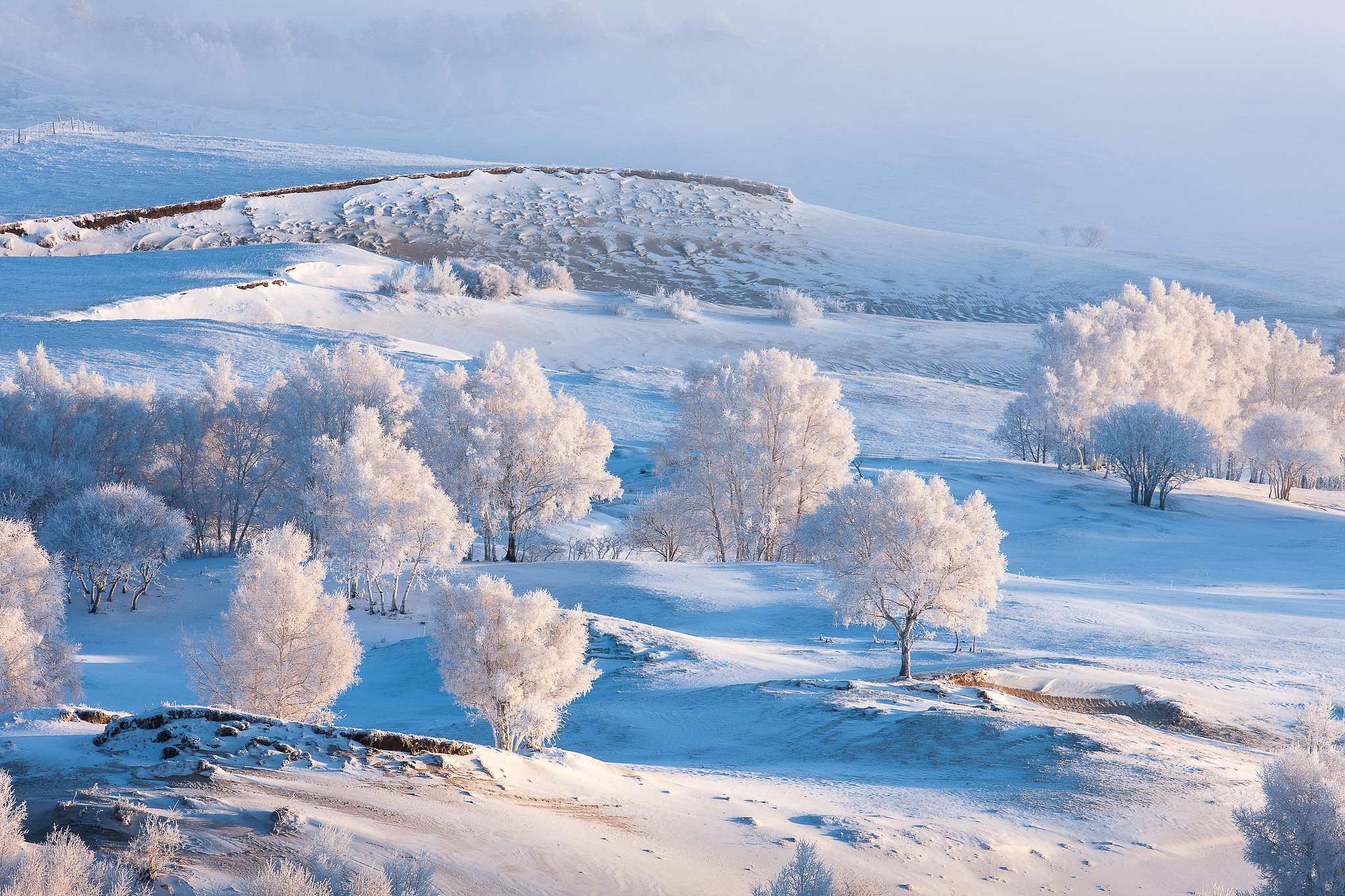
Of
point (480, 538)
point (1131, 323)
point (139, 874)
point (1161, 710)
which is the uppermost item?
point (1131, 323)

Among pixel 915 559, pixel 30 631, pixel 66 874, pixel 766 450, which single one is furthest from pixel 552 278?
pixel 66 874

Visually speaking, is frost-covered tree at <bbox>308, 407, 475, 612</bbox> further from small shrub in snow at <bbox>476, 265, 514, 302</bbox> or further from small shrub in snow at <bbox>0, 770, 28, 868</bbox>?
small shrub in snow at <bbox>476, 265, 514, 302</bbox>

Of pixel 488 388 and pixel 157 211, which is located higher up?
pixel 157 211

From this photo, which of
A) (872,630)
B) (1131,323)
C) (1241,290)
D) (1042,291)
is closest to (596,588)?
(872,630)

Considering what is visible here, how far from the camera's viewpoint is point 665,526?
41344 mm

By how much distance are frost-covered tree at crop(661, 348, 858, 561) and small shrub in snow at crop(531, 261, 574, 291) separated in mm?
45696

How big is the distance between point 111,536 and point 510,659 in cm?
1648

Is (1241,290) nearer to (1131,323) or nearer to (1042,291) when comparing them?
(1042,291)

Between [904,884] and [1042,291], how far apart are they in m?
106

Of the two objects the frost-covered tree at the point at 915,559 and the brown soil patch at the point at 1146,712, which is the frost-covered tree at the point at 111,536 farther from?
the brown soil patch at the point at 1146,712

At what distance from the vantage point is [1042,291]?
Answer: 10694 centimetres

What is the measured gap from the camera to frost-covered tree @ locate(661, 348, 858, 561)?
38281 mm

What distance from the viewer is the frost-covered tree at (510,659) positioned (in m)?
17.8

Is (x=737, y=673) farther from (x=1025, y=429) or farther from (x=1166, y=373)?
(x=1166, y=373)
